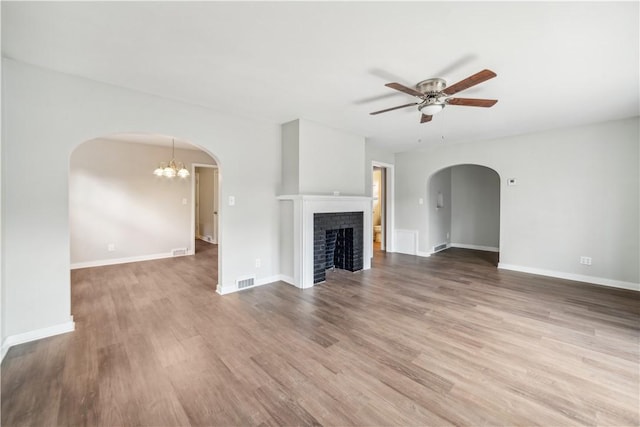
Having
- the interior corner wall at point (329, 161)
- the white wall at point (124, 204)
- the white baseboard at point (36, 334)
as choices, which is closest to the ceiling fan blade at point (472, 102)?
the interior corner wall at point (329, 161)

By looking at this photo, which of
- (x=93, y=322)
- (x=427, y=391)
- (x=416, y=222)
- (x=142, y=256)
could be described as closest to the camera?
(x=427, y=391)

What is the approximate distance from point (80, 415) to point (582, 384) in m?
3.32

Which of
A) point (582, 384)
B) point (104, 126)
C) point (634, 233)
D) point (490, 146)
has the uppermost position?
point (490, 146)

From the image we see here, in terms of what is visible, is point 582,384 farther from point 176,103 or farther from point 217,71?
point 176,103

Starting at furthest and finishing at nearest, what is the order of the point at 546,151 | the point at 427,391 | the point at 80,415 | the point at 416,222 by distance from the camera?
the point at 416,222
the point at 546,151
the point at 427,391
the point at 80,415

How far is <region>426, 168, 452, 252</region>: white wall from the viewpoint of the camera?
6.36m

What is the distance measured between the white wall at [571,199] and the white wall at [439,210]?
3.86ft

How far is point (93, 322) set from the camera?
2.77 metres

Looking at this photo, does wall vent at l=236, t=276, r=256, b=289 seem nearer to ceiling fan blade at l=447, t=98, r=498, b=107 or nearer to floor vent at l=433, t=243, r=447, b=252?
ceiling fan blade at l=447, t=98, r=498, b=107

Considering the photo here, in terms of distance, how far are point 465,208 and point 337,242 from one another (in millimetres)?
4374

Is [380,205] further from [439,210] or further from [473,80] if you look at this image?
[473,80]

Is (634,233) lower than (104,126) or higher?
lower

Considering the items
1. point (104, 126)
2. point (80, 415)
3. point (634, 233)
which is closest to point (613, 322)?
point (634, 233)

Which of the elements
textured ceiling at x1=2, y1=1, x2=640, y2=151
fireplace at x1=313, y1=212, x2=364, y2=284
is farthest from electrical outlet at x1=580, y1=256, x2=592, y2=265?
fireplace at x1=313, y1=212, x2=364, y2=284
